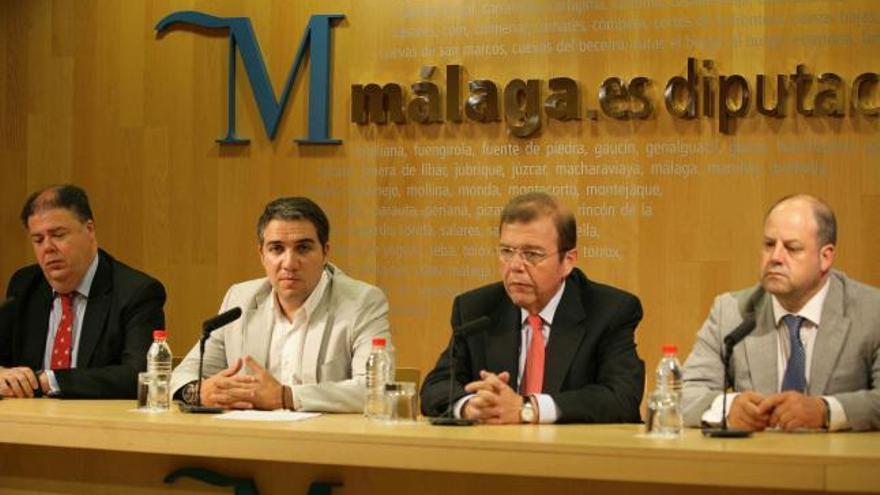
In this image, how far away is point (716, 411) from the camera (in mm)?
3771

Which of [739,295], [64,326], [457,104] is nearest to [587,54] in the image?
[457,104]

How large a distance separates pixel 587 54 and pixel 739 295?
6.67 ft

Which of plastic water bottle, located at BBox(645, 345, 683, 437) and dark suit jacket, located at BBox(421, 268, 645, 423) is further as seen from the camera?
dark suit jacket, located at BBox(421, 268, 645, 423)

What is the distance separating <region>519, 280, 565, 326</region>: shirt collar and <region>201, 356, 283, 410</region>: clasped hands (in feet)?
2.69

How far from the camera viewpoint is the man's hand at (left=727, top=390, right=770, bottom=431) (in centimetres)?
366

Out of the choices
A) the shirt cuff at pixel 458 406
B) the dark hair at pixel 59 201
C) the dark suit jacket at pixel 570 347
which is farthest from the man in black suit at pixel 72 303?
the shirt cuff at pixel 458 406

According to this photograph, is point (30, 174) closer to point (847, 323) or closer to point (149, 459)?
point (149, 459)

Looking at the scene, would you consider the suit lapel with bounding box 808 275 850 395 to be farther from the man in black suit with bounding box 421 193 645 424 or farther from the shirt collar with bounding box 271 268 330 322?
the shirt collar with bounding box 271 268 330 322

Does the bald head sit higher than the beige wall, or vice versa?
the beige wall

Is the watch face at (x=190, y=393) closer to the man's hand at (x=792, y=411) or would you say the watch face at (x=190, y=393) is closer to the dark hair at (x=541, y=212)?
the dark hair at (x=541, y=212)

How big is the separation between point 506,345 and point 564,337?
0.19 meters

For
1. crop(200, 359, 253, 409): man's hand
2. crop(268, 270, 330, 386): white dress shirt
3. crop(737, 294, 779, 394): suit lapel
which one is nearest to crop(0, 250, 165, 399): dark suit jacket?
crop(268, 270, 330, 386): white dress shirt

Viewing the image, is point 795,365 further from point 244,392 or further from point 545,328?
point 244,392

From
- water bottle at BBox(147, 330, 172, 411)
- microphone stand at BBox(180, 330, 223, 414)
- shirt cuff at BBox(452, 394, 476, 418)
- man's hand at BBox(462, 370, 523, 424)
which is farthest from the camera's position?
water bottle at BBox(147, 330, 172, 411)
